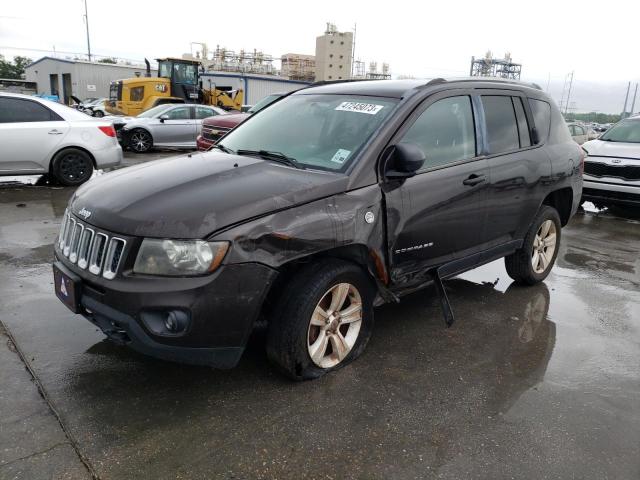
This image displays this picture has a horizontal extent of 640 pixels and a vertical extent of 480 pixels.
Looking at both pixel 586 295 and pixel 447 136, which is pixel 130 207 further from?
pixel 586 295

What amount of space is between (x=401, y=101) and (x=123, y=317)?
2.20 meters

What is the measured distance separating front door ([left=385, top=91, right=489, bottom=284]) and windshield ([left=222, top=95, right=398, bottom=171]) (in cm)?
25

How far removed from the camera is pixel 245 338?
2.75 metres

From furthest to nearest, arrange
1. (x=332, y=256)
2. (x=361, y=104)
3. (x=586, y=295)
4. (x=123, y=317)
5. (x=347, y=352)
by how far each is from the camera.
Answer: (x=586, y=295) → (x=361, y=104) → (x=347, y=352) → (x=332, y=256) → (x=123, y=317)

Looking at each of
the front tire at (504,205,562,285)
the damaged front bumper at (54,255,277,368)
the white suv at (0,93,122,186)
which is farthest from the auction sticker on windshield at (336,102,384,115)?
the white suv at (0,93,122,186)

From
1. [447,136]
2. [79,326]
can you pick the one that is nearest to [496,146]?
[447,136]

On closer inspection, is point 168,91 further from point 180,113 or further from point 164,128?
point 164,128

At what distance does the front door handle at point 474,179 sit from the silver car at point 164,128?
38.9 ft

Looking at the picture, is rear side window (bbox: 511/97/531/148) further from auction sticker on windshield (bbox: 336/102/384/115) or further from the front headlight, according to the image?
the front headlight

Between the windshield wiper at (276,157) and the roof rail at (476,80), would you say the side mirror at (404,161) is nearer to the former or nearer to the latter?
the windshield wiper at (276,157)

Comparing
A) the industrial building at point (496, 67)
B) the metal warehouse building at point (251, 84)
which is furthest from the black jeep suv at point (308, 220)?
the industrial building at point (496, 67)

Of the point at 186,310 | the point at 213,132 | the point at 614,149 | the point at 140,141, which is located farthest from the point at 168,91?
the point at 186,310

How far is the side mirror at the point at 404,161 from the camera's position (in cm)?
313

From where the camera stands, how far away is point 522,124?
14.6ft
